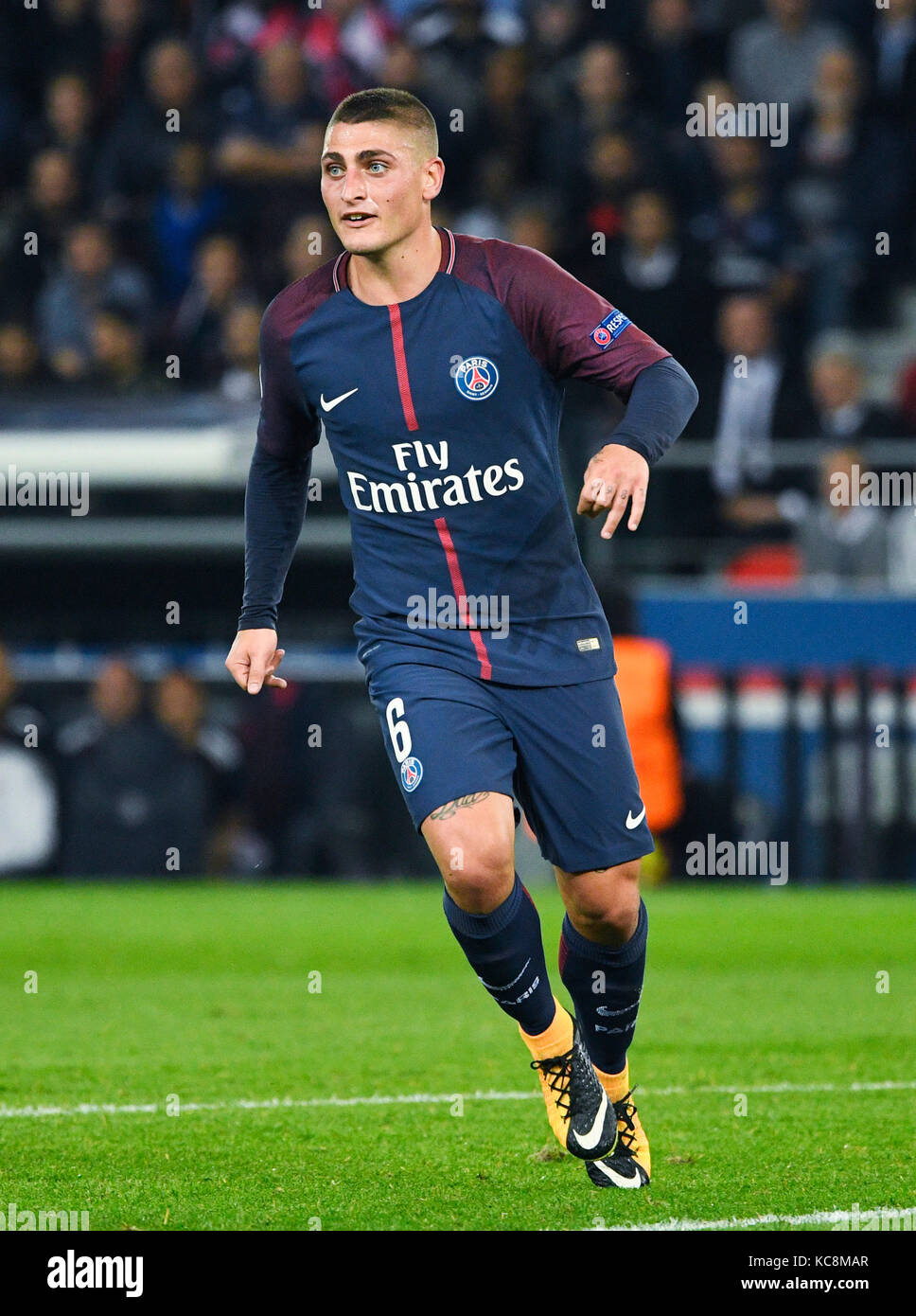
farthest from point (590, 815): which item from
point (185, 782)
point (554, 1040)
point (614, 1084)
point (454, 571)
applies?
point (185, 782)

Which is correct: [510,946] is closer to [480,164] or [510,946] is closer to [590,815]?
[590,815]

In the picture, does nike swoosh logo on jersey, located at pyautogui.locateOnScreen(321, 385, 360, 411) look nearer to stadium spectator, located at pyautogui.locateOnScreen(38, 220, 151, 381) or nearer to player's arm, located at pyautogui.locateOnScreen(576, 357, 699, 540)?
player's arm, located at pyautogui.locateOnScreen(576, 357, 699, 540)

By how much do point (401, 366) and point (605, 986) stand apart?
1.55 metres

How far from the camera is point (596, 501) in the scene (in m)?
4.30

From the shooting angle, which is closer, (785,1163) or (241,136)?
(785,1163)

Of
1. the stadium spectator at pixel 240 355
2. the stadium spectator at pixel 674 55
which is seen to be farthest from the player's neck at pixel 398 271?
the stadium spectator at pixel 674 55

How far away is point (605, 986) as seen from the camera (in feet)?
16.5

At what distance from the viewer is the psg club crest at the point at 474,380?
191 inches

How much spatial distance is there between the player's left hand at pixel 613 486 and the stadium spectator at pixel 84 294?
10.9 m

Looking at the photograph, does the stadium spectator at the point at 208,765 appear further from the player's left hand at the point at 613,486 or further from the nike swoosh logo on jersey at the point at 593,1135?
the player's left hand at the point at 613,486
